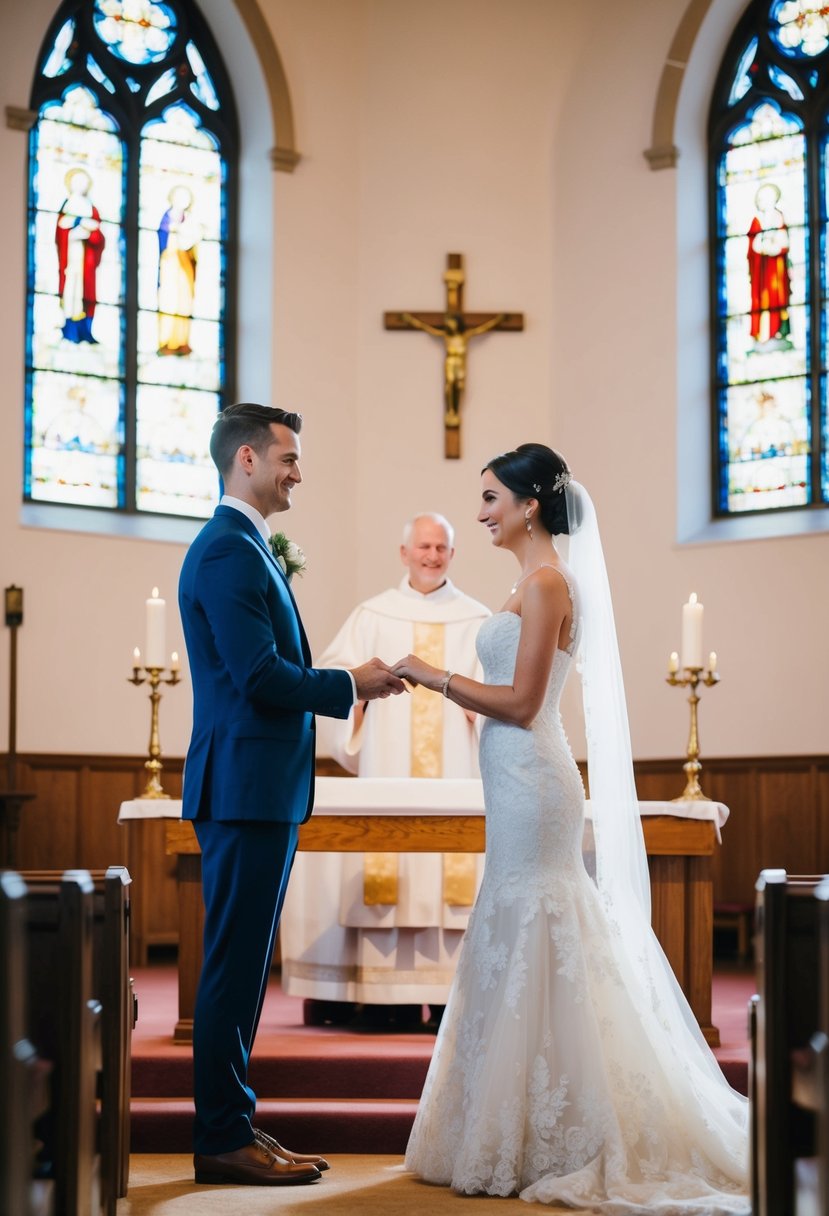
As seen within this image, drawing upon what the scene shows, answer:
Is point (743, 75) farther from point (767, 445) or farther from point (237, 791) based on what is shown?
point (237, 791)

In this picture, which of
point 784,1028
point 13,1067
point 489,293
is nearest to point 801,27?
point 489,293

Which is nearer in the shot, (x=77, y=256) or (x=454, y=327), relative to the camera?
(x=77, y=256)

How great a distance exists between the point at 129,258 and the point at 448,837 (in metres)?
5.53

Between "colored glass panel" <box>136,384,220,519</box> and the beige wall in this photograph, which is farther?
"colored glass panel" <box>136,384,220,519</box>

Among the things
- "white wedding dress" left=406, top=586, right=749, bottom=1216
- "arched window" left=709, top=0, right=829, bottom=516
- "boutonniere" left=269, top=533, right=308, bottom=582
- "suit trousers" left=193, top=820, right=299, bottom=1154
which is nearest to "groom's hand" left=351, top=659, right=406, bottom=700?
"white wedding dress" left=406, top=586, right=749, bottom=1216

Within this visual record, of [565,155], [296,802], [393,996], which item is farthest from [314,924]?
[565,155]

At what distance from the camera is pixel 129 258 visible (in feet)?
33.5

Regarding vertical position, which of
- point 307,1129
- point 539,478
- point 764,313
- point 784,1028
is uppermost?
point 764,313

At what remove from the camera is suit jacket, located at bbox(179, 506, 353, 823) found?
4.21m

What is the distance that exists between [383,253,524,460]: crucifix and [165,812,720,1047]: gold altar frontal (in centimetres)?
452

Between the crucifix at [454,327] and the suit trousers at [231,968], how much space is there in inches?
242

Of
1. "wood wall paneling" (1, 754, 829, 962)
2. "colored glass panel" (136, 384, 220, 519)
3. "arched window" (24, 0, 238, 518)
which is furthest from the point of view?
"colored glass panel" (136, 384, 220, 519)

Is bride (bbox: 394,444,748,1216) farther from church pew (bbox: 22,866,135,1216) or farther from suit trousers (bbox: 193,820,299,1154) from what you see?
church pew (bbox: 22,866,135,1216)

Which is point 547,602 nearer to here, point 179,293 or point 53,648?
point 53,648
